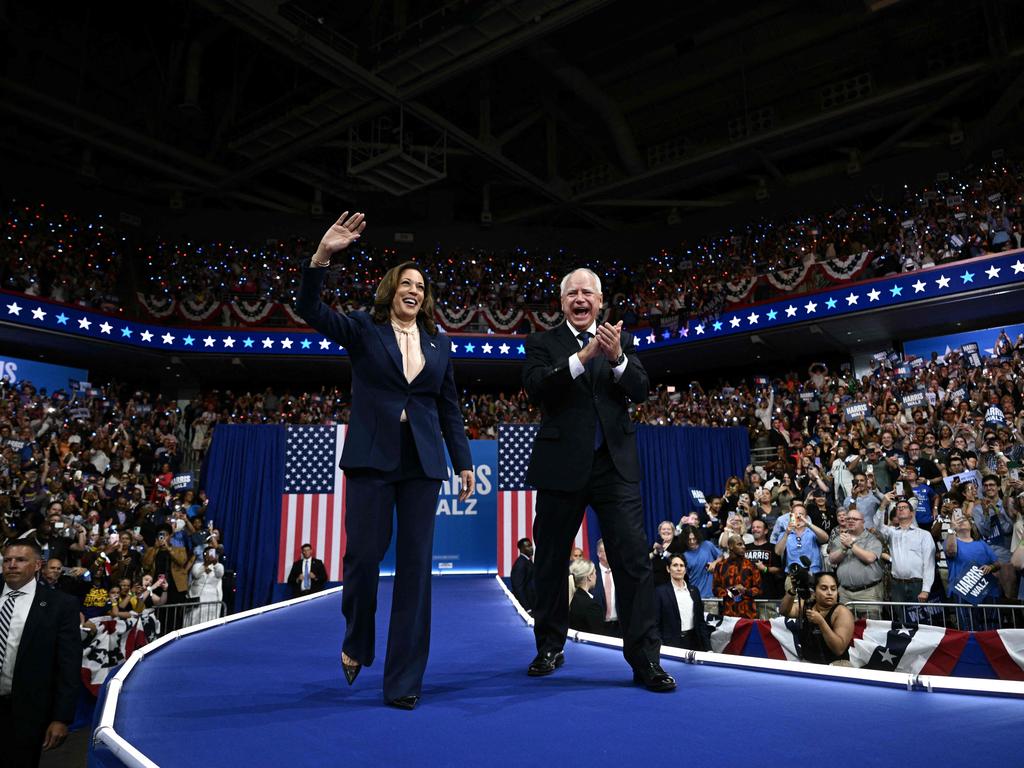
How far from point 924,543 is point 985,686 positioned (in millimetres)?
5600

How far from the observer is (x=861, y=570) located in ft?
23.7

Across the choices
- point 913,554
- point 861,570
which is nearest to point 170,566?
point 861,570

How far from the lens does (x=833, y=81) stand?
59.1 ft

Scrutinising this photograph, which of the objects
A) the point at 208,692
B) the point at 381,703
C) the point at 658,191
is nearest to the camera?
the point at 381,703

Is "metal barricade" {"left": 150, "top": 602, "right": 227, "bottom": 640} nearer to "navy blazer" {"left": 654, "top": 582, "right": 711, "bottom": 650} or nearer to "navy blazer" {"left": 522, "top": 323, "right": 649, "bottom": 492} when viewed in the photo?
"navy blazer" {"left": 654, "top": 582, "right": 711, "bottom": 650}

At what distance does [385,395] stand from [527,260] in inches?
784

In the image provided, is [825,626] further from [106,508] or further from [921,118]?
[921,118]

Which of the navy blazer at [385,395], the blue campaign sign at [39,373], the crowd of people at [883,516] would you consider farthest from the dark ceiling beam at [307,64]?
the navy blazer at [385,395]

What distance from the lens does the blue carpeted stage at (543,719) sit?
1736mm

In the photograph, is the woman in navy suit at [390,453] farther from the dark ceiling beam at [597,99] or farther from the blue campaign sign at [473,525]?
the dark ceiling beam at [597,99]

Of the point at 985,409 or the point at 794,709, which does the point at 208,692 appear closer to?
the point at 794,709

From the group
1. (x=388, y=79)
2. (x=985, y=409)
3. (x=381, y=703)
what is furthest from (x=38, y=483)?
(x=985, y=409)

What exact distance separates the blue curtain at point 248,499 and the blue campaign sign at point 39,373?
6.35 m

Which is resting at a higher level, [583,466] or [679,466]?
[679,466]
